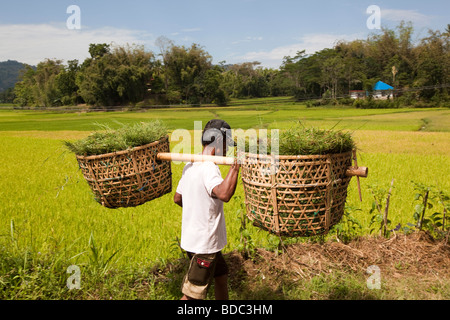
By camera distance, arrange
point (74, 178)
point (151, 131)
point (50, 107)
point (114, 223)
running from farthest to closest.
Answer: point (50, 107), point (74, 178), point (114, 223), point (151, 131)

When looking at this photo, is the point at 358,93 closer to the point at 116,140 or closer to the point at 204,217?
the point at 116,140

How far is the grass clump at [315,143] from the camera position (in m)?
2.38

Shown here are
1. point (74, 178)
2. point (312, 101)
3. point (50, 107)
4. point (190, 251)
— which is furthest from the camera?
point (50, 107)

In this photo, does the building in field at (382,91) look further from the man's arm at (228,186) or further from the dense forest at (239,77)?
the man's arm at (228,186)

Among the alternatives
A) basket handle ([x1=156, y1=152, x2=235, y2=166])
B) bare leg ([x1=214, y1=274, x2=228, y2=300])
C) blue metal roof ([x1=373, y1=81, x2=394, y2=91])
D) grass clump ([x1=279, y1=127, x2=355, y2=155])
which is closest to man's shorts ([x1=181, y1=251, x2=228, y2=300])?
bare leg ([x1=214, y1=274, x2=228, y2=300])

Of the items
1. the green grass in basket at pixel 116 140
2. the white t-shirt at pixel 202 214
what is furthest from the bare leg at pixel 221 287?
the green grass in basket at pixel 116 140

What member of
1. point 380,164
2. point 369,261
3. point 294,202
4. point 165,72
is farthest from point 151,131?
point 165,72

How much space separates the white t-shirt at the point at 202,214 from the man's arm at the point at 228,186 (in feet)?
0.43

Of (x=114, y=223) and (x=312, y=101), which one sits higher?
(x=312, y=101)

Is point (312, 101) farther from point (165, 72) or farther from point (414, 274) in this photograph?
point (414, 274)

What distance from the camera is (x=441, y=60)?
57.5m

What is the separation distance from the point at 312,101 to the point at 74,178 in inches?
1942

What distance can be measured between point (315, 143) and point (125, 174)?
1483 mm

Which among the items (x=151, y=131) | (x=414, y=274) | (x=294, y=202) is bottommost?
(x=414, y=274)
